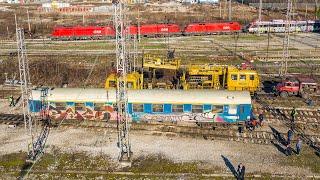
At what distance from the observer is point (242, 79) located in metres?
40.2

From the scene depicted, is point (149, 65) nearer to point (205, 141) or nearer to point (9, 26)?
point (205, 141)

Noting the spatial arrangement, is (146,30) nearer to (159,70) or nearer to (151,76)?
(159,70)

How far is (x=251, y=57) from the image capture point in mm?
58562

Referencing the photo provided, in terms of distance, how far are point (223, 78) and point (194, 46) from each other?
89.2 ft

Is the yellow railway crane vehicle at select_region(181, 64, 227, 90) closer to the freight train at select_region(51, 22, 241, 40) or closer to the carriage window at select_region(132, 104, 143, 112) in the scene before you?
the carriage window at select_region(132, 104, 143, 112)

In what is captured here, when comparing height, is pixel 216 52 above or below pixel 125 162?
above

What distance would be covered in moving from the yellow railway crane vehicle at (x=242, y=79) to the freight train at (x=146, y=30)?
3757cm

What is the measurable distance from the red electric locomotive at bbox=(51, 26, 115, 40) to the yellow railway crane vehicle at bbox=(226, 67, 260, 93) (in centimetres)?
4079

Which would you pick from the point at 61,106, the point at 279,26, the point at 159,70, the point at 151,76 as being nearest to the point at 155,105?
the point at 61,106

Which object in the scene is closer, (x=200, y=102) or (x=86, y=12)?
(x=200, y=102)

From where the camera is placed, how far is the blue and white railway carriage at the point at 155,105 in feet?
109

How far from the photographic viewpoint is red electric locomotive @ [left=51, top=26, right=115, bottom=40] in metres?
75.9

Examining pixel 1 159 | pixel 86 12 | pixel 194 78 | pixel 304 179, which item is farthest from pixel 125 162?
pixel 86 12

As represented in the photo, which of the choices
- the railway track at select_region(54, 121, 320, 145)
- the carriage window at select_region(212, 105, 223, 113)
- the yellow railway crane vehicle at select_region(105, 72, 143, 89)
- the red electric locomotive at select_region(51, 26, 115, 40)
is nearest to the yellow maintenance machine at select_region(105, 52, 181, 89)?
the yellow railway crane vehicle at select_region(105, 72, 143, 89)
